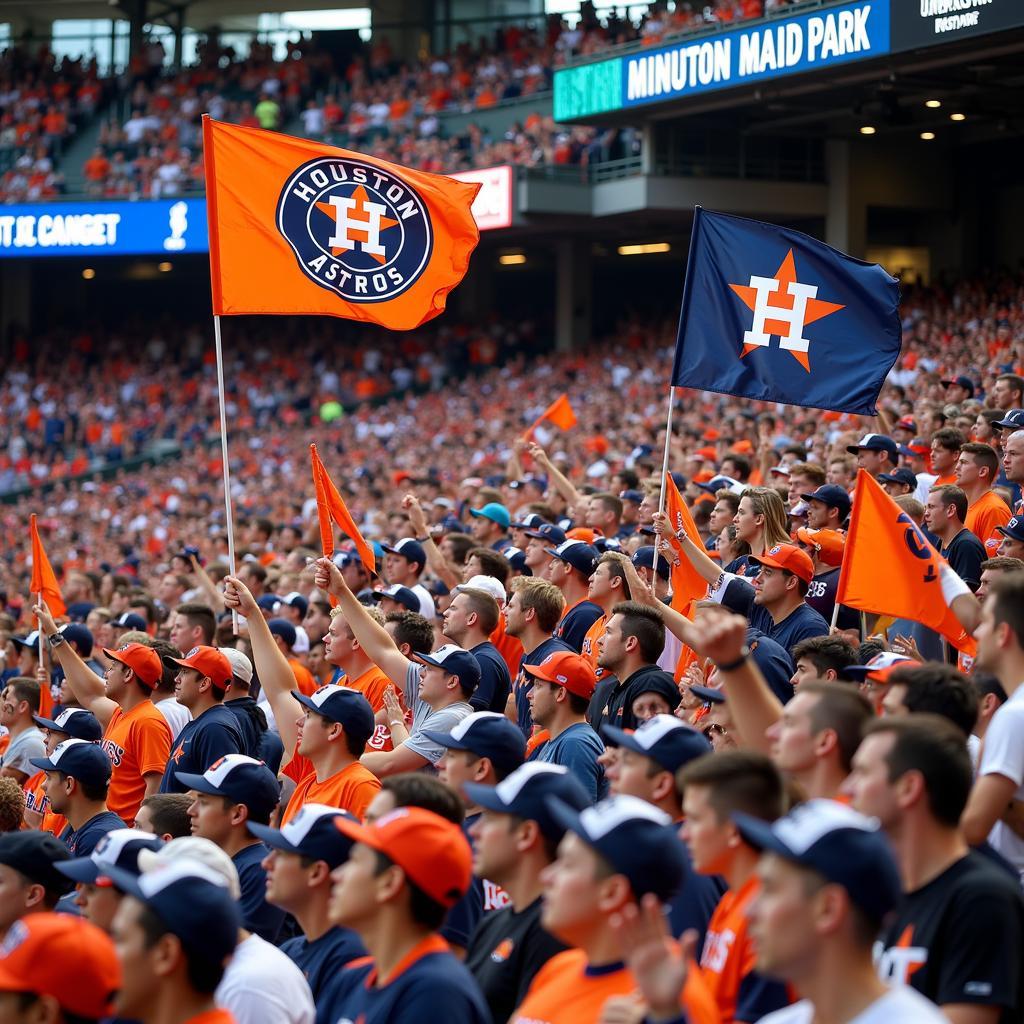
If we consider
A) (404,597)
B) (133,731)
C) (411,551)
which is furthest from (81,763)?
(411,551)

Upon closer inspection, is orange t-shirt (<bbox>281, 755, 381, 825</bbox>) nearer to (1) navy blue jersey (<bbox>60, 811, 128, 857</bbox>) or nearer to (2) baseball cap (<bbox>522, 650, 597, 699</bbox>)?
(2) baseball cap (<bbox>522, 650, 597, 699</bbox>)

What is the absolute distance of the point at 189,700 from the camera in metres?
7.70

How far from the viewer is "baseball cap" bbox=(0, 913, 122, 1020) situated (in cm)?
365

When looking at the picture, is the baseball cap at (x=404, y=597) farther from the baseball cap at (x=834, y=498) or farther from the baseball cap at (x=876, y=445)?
the baseball cap at (x=876, y=445)

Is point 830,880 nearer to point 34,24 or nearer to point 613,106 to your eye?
point 613,106

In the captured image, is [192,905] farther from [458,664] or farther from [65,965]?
[458,664]

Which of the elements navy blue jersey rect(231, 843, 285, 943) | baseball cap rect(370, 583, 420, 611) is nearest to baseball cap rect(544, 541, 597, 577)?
baseball cap rect(370, 583, 420, 611)

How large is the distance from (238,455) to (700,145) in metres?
9.96

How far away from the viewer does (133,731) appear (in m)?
7.92

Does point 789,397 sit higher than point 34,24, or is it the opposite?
point 34,24

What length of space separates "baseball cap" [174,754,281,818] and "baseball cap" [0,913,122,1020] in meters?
1.91

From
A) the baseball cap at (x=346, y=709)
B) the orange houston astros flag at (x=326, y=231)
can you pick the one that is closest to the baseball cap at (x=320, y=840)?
the baseball cap at (x=346, y=709)

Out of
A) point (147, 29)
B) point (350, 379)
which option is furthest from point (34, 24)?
point (350, 379)

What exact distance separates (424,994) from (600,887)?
0.61 metres
